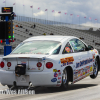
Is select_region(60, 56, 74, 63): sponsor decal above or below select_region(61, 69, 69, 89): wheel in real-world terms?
above

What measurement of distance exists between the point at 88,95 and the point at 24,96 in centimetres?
163

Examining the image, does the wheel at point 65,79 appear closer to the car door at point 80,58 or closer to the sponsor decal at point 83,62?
the car door at point 80,58

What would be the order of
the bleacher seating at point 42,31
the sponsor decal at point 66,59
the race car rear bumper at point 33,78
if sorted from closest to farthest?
1. the race car rear bumper at point 33,78
2. the sponsor decal at point 66,59
3. the bleacher seating at point 42,31

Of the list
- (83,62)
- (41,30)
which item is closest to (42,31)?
(41,30)

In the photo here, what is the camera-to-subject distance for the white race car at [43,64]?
283 inches

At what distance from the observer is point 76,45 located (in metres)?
8.89

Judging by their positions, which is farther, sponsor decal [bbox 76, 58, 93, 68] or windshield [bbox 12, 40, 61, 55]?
sponsor decal [bbox 76, 58, 93, 68]

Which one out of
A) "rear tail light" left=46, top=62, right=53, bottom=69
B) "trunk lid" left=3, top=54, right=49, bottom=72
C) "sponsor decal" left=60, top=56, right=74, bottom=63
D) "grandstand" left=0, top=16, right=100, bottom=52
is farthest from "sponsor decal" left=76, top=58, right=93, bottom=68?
"grandstand" left=0, top=16, right=100, bottom=52

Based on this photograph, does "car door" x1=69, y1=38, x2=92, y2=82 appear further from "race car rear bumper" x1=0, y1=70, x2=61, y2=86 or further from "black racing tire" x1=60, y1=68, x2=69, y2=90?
"race car rear bumper" x1=0, y1=70, x2=61, y2=86

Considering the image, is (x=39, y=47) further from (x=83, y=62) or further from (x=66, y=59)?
(x=83, y=62)

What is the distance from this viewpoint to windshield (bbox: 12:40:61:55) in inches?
302

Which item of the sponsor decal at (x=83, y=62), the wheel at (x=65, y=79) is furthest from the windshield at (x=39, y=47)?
the sponsor decal at (x=83, y=62)

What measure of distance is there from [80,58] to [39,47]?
1577 mm

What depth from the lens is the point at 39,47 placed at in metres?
7.86
